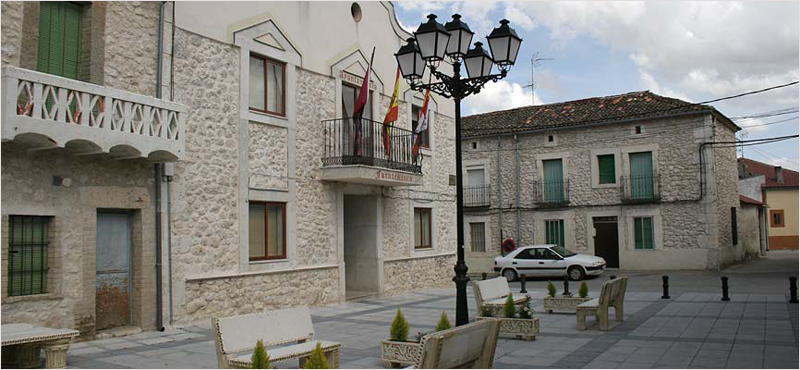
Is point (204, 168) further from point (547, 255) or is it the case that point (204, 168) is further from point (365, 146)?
point (547, 255)

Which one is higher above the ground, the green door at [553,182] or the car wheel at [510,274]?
the green door at [553,182]

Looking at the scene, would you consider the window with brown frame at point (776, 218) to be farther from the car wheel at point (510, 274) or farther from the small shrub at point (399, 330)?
the small shrub at point (399, 330)

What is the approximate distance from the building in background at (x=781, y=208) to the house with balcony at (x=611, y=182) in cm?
1632

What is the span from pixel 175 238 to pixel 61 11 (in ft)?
12.6

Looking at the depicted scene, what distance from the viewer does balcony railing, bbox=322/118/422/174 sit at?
1420 centimetres

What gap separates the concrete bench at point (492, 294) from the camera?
10.6 m

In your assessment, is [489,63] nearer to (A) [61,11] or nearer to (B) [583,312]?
(B) [583,312]

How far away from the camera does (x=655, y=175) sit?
25.7m

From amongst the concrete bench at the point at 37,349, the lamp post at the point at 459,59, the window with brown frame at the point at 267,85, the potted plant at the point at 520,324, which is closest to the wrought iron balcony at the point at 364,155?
the window with brown frame at the point at 267,85

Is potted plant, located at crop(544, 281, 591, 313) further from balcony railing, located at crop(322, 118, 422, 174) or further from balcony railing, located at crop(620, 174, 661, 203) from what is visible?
balcony railing, located at crop(620, 174, 661, 203)

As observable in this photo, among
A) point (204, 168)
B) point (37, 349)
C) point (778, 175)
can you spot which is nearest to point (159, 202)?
point (204, 168)

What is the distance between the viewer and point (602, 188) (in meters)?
26.9

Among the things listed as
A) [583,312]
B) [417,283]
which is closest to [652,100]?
[417,283]

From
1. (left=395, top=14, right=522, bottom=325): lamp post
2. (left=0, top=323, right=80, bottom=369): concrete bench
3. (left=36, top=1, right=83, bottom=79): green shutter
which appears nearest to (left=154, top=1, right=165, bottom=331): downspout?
(left=36, top=1, right=83, bottom=79): green shutter
